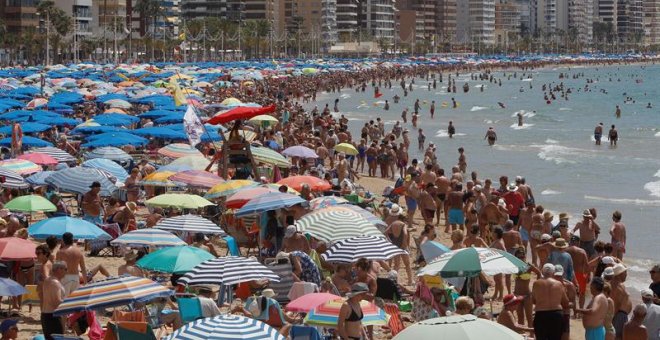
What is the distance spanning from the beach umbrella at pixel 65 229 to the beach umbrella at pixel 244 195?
2.35m

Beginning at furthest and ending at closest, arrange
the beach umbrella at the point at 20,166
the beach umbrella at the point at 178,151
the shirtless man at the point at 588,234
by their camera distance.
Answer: the beach umbrella at the point at 178,151, the beach umbrella at the point at 20,166, the shirtless man at the point at 588,234

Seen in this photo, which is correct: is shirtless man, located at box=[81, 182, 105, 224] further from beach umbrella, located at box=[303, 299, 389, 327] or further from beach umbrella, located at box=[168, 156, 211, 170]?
beach umbrella, located at box=[303, 299, 389, 327]

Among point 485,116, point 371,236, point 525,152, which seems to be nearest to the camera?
point 371,236

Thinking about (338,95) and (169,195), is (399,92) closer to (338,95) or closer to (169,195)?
(338,95)

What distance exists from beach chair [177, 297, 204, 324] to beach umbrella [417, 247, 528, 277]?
87.8 inches

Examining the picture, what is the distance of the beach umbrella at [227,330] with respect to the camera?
779 centimetres

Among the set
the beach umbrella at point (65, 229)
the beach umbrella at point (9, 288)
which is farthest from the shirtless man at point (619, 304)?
the beach umbrella at point (65, 229)

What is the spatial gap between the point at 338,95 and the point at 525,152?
130ft

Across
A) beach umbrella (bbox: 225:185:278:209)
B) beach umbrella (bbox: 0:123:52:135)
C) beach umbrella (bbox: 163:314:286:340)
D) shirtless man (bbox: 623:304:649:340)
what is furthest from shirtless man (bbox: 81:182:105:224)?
beach umbrella (bbox: 0:123:52:135)

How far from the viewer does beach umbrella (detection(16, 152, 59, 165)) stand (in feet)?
63.5

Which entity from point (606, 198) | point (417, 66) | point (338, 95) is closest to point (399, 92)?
point (338, 95)

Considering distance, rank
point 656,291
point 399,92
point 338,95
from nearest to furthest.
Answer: point 656,291 → point 338,95 → point 399,92

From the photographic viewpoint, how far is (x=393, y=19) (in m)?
188

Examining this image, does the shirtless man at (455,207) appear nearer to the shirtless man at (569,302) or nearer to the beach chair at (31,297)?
the shirtless man at (569,302)
